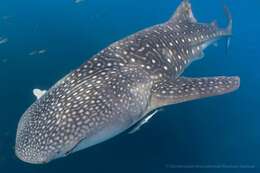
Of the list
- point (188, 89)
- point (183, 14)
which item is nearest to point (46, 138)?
point (188, 89)

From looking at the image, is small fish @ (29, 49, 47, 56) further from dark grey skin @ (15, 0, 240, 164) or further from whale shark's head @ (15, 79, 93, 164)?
whale shark's head @ (15, 79, 93, 164)

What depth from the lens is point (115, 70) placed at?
13.9ft

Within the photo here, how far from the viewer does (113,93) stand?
390cm

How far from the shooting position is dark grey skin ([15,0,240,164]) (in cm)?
345

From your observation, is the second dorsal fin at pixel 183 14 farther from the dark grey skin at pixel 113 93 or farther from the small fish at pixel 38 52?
the small fish at pixel 38 52

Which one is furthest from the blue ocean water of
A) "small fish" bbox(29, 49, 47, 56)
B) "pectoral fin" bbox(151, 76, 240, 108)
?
"pectoral fin" bbox(151, 76, 240, 108)

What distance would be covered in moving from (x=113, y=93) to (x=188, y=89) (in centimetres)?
91

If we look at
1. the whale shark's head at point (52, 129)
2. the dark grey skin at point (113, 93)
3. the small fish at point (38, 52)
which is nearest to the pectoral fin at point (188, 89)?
the dark grey skin at point (113, 93)

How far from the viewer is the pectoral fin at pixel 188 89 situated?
421 cm

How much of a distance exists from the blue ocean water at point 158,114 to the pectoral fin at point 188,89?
59 cm

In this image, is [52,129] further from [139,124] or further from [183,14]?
[183,14]

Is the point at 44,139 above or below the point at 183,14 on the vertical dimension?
below
